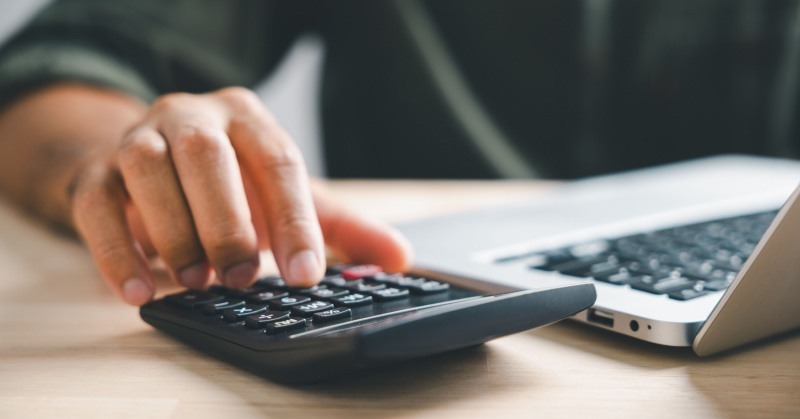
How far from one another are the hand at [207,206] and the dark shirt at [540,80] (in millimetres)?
832

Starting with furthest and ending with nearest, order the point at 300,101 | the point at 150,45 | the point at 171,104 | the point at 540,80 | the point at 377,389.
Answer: the point at 300,101 → the point at 540,80 → the point at 150,45 → the point at 171,104 → the point at 377,389

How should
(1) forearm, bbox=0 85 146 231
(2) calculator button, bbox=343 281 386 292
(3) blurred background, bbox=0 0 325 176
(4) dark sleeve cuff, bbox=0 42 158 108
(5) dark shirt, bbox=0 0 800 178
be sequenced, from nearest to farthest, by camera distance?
(2) calculator button, bbox=343 281 386 292, (1) forearm, bbox=0 85 146 231, (4) dark sleeve cuff, bbox=0 42 158 108, (5) dark shirt, bbox=0 0 800 178, (3) blurred background, bbox=0 0 325 176

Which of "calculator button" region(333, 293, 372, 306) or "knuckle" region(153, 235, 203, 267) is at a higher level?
"knuckle" region(153, 235, 203, 267)

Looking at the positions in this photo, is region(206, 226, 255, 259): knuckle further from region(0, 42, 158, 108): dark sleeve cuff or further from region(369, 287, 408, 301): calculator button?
region(0, 42, 158, 108): dark sleeve cuff

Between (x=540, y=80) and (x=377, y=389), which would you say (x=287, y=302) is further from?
(x=540, y=80)

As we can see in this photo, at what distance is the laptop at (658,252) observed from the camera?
0.31 metres

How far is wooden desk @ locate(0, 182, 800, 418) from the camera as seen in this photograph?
279 millimetres

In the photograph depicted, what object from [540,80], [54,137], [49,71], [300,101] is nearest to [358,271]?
[54,137]

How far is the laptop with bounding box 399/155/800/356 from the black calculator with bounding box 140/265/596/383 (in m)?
0.04

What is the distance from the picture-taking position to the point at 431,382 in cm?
30

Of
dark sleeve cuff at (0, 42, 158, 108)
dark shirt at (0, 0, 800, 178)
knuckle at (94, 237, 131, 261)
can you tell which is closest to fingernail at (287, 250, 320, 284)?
knuckle at (94, 237, 131, 261)

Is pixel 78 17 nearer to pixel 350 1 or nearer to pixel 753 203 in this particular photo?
pixel 350 1

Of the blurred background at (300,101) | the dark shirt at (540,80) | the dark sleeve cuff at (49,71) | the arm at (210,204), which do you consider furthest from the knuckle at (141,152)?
the blurred background at (300,101)

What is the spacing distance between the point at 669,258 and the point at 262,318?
244mm
